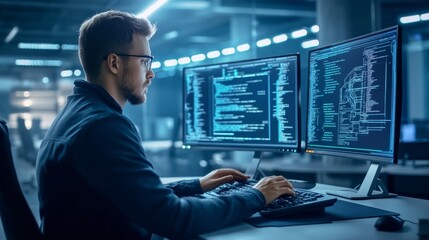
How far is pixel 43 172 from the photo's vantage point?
125cm

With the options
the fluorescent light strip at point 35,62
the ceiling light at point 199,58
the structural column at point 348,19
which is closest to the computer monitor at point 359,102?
the structural column at point 348,19

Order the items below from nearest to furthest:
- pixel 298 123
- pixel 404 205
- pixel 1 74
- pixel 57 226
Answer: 1. pixel 57 226
2. pixel 404 205
3. pixel 298 123
4. pixel 1 74

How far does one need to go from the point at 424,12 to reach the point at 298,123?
264 inches

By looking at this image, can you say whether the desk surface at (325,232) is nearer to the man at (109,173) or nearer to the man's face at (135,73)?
the man at (109,173)

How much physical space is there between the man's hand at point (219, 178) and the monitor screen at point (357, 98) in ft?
1.04

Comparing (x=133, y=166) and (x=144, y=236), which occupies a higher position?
(x=133, y=166)

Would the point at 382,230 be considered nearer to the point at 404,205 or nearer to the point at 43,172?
the point at 404,205

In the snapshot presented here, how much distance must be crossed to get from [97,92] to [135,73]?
0.15 metres

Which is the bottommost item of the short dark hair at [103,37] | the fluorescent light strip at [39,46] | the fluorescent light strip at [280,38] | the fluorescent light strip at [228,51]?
the short dark hair at [103,37]

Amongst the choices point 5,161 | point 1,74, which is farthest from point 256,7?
point 5,161

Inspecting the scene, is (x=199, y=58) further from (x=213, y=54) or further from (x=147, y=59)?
(x=147, y=59)

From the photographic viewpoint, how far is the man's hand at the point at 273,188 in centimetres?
137

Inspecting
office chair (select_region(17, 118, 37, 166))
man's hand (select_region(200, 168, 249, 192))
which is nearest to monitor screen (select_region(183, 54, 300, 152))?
man's hand (select_region(200, 168, 249, 192))

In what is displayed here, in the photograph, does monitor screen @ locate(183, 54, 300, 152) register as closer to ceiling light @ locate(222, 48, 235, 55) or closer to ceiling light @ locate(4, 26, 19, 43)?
ceiling light @ locate(222, 48, 235, 55)
